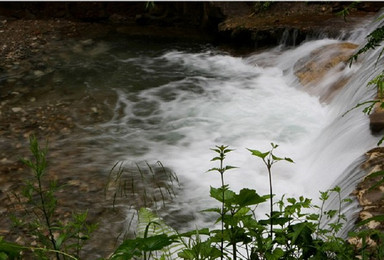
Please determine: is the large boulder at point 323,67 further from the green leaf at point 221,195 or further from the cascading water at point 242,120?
Answer: the green leaf at point 221,195

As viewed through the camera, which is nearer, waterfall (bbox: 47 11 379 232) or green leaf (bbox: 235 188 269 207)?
green leaf (bbox: 235 188 269 207)

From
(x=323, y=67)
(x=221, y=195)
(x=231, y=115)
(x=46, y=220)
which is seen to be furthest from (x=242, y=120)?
(x=221, y=195)

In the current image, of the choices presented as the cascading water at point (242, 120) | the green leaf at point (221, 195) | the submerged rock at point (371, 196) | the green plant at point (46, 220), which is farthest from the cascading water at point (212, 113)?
the green leaf at point (221, 195)

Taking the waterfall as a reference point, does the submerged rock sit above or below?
below

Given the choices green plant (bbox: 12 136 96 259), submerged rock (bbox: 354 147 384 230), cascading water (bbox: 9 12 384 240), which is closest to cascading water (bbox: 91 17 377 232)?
cascading water (bbox: 9 12 384 240)

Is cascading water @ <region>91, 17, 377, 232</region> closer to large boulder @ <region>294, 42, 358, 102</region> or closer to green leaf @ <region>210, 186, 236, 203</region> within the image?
large boulder @ <region>294, 42, 358, 102</region>

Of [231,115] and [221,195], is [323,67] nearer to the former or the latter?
[231,115]

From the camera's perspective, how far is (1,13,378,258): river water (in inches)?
187

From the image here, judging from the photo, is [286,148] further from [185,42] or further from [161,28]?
[161,28]

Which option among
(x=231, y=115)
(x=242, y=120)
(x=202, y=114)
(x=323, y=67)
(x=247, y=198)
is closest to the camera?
(x=247, y=198)

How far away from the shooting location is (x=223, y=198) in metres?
1.82

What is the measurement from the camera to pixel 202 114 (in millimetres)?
6738

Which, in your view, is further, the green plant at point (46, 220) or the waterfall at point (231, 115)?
the waterfall at point (231, 115)

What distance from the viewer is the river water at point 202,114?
4.75 meters
